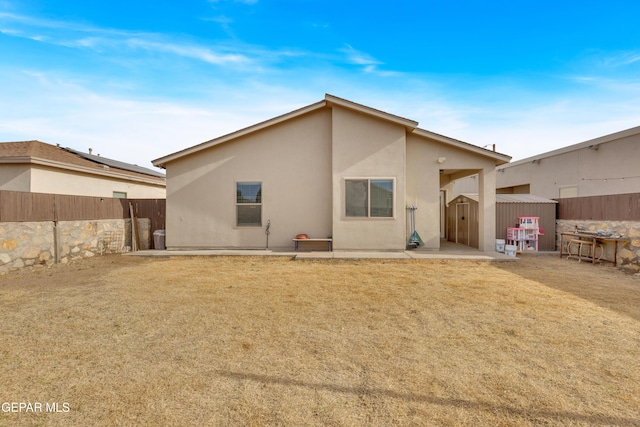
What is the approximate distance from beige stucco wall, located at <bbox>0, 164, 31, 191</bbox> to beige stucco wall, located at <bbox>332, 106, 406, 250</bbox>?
11.2 meters

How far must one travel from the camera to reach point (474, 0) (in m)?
10.1

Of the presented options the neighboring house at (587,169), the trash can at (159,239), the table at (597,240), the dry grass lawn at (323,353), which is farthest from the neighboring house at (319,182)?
the neighboring house at (587,169)

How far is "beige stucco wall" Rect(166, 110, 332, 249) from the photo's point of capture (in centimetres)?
1050

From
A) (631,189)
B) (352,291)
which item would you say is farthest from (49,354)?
(631,189)

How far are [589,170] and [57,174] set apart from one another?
23.0 m

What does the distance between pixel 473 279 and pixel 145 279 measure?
24.6ft

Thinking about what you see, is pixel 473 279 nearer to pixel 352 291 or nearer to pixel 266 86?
pixel 352 291

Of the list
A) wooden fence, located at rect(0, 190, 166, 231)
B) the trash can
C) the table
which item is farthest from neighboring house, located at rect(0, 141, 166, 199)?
the table


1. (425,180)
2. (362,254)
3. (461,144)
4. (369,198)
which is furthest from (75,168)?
(461,144)

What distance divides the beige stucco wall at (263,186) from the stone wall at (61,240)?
2042 millimetres

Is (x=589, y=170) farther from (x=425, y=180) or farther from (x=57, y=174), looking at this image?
(x=57, y=174)

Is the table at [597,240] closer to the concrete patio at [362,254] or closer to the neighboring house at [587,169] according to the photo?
the concrete patio at [362,254]

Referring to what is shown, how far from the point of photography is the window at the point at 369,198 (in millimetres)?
9938

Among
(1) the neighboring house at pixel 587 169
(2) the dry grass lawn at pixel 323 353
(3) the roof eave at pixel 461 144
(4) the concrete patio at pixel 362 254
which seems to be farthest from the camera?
(1) the neighboring house at pixel 587 169
